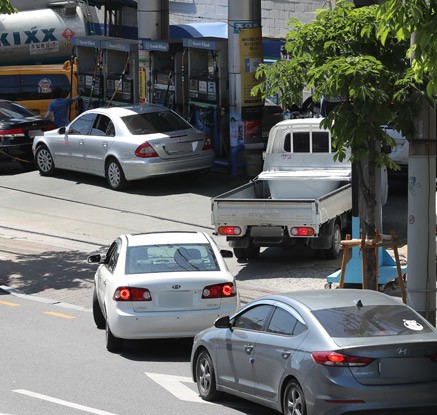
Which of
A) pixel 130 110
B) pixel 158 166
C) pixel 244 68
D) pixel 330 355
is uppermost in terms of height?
pixel 244 68

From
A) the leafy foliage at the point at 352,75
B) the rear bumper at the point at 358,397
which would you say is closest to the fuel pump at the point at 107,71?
the leafy foliage at the point at 352,75

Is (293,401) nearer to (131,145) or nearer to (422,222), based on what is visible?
(422,222)

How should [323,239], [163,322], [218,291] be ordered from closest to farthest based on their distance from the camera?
1. [163,322]
2. [218,291]
3. [323,239]

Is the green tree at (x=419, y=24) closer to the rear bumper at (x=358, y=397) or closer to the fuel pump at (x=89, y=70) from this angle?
the rear bumper at (x=358, y=397)

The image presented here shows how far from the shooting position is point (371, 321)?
9.09 meters

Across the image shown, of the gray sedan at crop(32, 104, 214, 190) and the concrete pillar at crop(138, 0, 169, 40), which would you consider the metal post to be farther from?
the gray sedan at crop(32, 104, 214, 190)

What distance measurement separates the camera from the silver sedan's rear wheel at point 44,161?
25.7 metres

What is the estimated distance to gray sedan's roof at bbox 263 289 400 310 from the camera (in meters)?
9.48

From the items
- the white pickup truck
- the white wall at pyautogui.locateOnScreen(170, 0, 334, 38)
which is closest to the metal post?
the white wall at pyautogui.locateOnScreen(170, 0, 334, 38)

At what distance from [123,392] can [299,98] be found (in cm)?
446

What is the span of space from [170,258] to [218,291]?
83 centimetres

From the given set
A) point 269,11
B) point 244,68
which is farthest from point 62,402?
point 269,11

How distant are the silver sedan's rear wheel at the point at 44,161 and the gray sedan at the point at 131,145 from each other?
0.51 m

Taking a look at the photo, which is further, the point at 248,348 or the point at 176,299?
the point at 176,299
